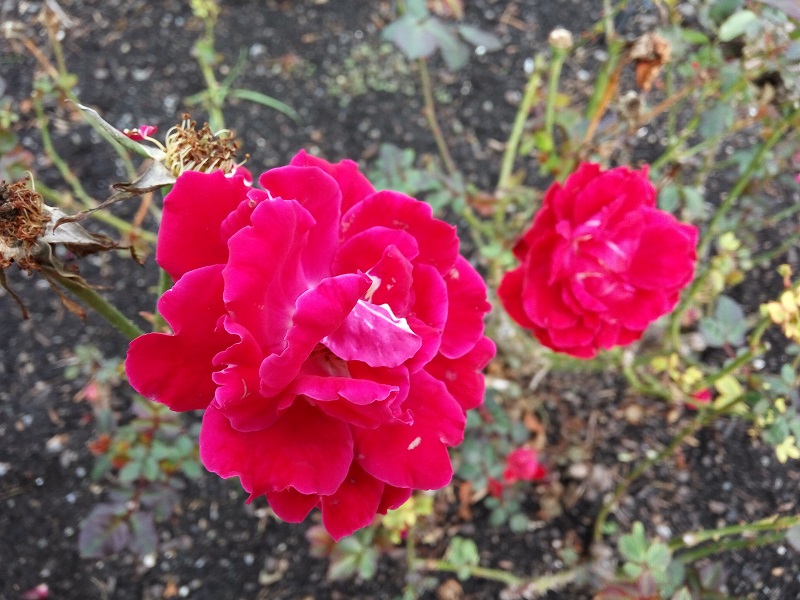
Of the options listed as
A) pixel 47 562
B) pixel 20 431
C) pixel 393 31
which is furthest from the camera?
pixel 20 431

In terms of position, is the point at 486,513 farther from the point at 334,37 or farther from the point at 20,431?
the point at 334,37

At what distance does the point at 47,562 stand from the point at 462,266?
127 centimetres

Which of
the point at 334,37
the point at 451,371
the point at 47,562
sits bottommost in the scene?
the point at 47,562

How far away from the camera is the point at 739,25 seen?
978 millimetres

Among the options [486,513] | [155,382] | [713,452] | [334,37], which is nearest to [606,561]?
[486,513]

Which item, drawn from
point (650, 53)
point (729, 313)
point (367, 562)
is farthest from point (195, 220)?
point (729, 313)

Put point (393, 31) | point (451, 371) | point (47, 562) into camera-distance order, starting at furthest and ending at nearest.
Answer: point (47, 562) → point (393, 31) → point (451, 371)

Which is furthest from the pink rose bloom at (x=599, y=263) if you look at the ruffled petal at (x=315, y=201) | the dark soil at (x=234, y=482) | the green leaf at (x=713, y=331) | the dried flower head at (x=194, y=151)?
the dark soil at (x=234, y=482)

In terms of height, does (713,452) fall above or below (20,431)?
above

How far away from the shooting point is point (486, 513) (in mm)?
1585

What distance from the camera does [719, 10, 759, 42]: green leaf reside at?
3.18ft

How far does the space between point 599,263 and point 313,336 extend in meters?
0.62

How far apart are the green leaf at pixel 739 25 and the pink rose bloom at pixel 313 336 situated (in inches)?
24.8

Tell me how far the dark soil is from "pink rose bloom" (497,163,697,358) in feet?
2.25
